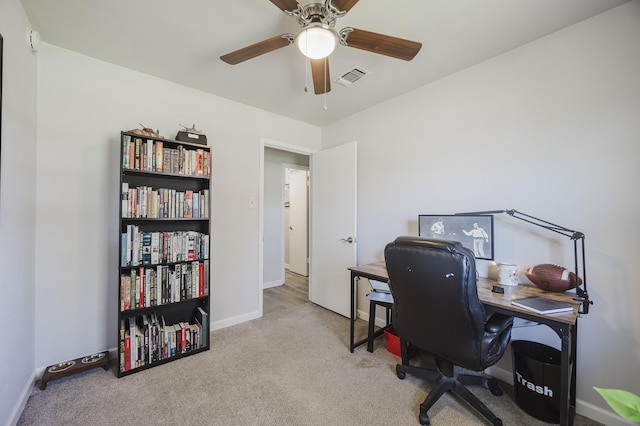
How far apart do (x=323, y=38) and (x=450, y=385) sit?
223cm

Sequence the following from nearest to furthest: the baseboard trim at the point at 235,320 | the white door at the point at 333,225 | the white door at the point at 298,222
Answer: the baseboard trim at the point at 235,320
the white door at the point at 333,225
the white door at the point at 298,222

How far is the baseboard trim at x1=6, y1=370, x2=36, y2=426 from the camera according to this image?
4.95 ft

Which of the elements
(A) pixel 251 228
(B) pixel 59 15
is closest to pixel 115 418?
(A) pixel 251 228

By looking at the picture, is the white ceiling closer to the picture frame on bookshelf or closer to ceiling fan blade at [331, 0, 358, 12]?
ceiling fan blade at [331, 0, 358, 12]

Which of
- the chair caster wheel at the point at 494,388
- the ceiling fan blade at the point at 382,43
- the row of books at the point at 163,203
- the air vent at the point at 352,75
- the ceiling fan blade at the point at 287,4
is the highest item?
the air vent at the point at 352,75

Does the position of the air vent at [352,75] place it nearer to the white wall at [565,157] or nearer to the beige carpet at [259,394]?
the white wall at [565,157]

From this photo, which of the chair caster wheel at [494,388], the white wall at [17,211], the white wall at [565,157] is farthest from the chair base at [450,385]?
the white wall at [17,211]

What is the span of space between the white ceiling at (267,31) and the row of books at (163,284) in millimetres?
1691

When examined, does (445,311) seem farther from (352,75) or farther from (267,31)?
(267,31)

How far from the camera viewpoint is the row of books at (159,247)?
2020 millimetres

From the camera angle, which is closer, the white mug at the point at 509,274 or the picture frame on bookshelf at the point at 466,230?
the white mug at the point at 509,274

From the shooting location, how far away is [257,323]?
2.92 m

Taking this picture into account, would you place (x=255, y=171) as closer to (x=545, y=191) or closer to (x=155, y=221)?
(x=155, y=221)

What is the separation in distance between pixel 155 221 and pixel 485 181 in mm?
2828
